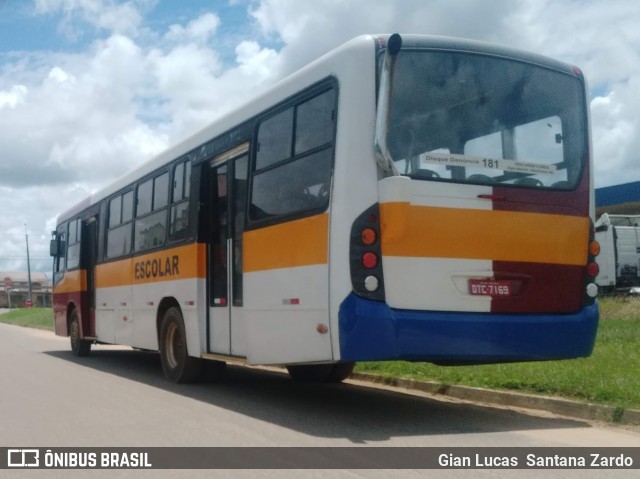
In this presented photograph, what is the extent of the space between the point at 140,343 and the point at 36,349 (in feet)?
30.4

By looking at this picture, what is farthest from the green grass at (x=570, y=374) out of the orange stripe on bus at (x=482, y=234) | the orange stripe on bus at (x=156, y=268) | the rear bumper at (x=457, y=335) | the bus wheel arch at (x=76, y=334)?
the bus wheel arch at (x=76, y=334)

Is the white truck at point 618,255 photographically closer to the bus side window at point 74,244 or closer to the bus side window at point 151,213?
the bus side window at point 74,244

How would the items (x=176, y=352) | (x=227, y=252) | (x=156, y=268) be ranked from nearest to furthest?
(x=227, y=252)
(x=176, y=352)
(x=156, y=268)

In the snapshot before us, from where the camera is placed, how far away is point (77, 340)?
1659 centimetres

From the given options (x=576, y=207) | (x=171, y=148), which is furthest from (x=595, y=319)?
(x=171, y=148)

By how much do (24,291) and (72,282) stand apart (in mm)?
92512

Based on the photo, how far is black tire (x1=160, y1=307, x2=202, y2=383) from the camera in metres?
10.8

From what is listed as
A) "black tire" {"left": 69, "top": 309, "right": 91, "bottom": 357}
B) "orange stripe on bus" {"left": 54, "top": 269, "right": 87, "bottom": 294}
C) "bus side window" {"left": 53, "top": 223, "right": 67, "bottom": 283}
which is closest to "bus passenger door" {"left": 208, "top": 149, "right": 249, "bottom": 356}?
"orange stripe on bus" {"left": 54, "top": 269, "right": 87, "bottom": 294}

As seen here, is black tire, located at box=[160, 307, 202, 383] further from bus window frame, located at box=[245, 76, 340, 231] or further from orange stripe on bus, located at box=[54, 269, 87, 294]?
orange stripe on bus, located at box=[54, 269, 87, 294]

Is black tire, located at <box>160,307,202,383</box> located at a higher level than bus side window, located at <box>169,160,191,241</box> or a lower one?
lower

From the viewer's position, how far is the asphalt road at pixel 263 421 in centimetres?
680

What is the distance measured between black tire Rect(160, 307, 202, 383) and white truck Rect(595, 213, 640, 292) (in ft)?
49.6

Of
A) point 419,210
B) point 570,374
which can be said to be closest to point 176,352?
point 570,374

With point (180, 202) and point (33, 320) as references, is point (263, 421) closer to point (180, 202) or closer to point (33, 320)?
point (180, 202)
